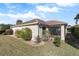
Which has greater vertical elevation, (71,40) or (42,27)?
(42,27)

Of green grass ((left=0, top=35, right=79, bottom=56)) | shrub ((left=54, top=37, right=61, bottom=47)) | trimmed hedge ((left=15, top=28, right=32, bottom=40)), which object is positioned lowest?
green grass ((left=0, top=35, right=79, bottom=56))

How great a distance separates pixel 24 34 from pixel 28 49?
503 millimetres

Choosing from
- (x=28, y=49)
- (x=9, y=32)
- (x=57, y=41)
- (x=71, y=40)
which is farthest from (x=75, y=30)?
(x=9, y=32)

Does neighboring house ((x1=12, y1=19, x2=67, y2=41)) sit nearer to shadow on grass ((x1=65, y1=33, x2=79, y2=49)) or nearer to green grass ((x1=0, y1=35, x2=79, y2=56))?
shadow on grass ((x1=65, y1=33, x2=79, y2=49))

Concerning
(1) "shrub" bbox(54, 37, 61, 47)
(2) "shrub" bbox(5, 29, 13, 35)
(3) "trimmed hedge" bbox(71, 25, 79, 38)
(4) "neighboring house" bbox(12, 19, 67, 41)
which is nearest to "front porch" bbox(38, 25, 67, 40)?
(4) "neighboring house" bbox(12, 19, 67, 41)

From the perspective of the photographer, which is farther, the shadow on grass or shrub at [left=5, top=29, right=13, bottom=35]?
the shadow on grass

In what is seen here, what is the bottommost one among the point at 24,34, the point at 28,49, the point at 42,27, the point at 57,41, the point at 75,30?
the point at 28,49

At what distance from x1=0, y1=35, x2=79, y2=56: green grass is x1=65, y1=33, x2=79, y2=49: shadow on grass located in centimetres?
13

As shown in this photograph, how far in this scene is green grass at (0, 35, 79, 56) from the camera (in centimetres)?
1098

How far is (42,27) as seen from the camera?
11086 millimetres

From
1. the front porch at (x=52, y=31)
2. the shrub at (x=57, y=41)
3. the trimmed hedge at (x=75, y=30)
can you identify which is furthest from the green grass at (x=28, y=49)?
the trimmed hedge at (x=75, y=30)

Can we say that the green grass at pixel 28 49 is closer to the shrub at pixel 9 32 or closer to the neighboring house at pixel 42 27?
the shrub at pixel 9 32

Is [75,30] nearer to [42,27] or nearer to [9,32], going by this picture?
[42,27]

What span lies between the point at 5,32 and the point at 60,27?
1.76 metres
